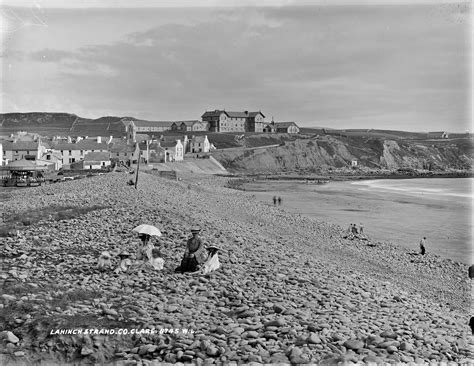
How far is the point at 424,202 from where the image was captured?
152 ft

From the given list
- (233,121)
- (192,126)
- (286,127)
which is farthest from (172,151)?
(286,127)

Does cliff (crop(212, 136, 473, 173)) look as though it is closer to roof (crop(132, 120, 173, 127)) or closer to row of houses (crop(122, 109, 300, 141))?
row of houses (crop(122, 109, 300, 141))

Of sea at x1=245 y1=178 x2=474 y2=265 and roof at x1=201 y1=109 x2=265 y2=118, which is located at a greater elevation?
roof at x1=201 y1=109 x2=265 y2=118

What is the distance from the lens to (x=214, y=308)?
8891mm

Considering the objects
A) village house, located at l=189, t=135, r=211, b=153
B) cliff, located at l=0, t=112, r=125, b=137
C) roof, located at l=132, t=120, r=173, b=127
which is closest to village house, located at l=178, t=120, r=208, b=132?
roof, located at l=132, t=120, r=173, b=127

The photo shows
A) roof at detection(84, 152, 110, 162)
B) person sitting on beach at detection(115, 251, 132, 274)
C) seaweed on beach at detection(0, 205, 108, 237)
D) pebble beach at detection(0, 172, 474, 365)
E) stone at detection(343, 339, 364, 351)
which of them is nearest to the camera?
pebble beach at detection(0, 172, 474, 365)

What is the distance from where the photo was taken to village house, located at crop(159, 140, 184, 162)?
8350 cm

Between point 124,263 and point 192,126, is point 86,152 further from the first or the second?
point 192,126

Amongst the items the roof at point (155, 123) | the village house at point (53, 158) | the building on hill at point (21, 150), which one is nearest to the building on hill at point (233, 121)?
the roof at point (155, 123)

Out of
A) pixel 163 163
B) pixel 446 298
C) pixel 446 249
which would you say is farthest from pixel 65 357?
pixel 163 163

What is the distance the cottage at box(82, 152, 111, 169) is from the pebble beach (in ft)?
155

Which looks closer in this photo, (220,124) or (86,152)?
(86,152)

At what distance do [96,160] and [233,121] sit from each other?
280 feet

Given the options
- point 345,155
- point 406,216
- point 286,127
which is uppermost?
point 286,127
